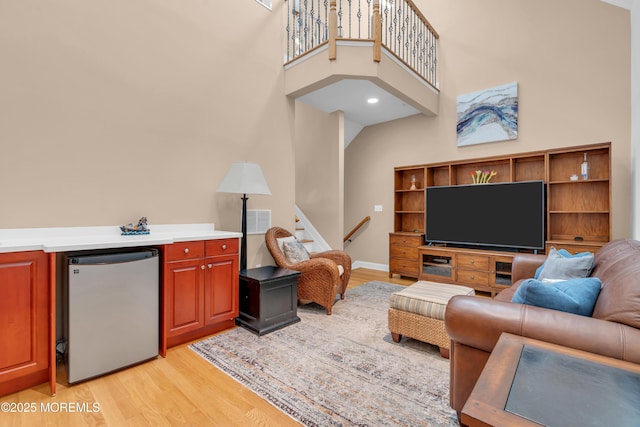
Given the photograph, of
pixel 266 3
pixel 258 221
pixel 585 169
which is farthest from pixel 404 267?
pixel 266 3

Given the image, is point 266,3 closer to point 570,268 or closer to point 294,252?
point 294,252

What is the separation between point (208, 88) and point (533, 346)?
345 centimetres

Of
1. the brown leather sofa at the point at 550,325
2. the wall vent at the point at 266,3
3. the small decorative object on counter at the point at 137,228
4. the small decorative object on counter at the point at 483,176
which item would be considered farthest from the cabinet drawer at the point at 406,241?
the wall vent at the point at 266,3

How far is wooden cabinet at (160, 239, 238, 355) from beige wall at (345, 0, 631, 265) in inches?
137

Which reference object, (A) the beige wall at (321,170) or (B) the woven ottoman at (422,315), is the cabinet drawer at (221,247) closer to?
(B) the woven ottoman at (422,315)

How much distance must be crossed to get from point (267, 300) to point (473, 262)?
2978mm

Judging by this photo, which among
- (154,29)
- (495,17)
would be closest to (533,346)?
(154,29)

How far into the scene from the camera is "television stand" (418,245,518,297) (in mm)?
3918

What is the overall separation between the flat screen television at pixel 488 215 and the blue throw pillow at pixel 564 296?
8.64 feet

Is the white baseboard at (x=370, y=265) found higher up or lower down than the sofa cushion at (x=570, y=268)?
lower down

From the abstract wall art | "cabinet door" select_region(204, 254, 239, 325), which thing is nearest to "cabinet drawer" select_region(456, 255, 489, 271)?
the abstract wall art

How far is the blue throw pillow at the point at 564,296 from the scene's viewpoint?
1.41m

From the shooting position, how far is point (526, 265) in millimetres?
2842

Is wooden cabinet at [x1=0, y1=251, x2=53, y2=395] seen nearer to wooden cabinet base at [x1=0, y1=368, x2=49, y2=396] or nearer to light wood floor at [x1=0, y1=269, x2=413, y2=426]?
wooden cabinet base at [x1=0, y1=368, x2=49, y2=396]
